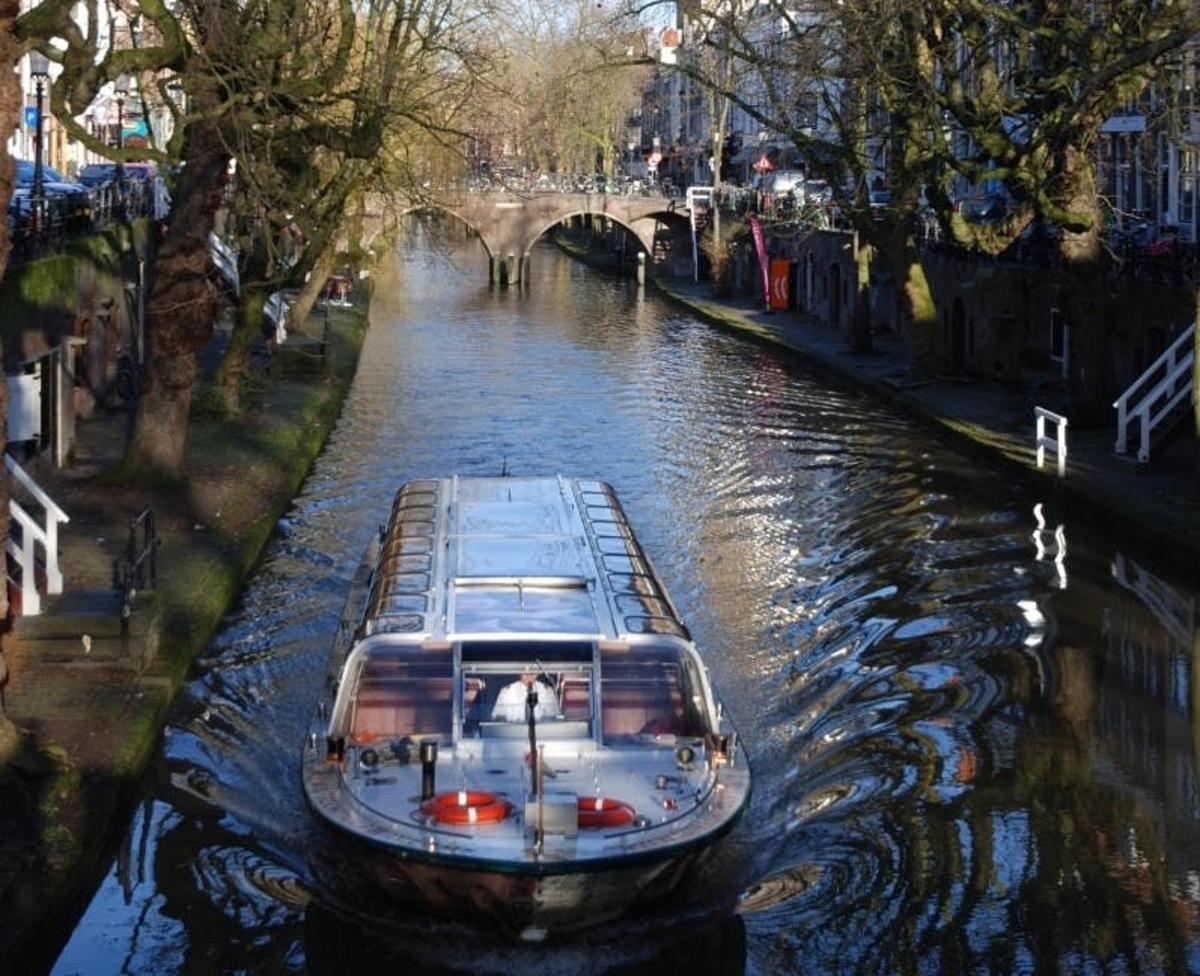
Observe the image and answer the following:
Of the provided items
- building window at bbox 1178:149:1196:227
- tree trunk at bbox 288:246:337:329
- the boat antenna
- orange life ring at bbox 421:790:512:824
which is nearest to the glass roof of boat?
the boat antenna

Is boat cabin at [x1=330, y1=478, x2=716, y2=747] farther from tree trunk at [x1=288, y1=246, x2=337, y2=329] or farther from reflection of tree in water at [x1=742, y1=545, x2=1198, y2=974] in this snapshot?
tree trunk at [x1=288, y1=246, x2=337, y2=329]

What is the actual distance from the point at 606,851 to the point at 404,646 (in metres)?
2.99

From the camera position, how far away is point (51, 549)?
20.1 m

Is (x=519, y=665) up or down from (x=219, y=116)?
down

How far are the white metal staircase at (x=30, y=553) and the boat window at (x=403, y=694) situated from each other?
4516 millimetres

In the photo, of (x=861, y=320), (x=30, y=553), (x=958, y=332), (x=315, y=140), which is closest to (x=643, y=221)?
(x=861, y=320)

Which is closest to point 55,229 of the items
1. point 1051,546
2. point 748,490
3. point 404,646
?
point 748,490

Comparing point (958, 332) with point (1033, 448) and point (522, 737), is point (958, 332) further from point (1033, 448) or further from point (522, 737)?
point (522, 737)

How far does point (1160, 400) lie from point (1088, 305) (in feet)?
8.85

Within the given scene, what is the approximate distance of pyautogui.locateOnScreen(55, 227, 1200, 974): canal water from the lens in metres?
14.1

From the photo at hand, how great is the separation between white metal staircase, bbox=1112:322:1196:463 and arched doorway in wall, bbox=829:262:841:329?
2750 cm

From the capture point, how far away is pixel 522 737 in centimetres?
1512

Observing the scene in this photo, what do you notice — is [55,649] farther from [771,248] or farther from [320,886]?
[771,248]

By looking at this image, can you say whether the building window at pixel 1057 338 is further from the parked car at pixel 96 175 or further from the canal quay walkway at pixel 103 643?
the parked car at pixel 96 175
